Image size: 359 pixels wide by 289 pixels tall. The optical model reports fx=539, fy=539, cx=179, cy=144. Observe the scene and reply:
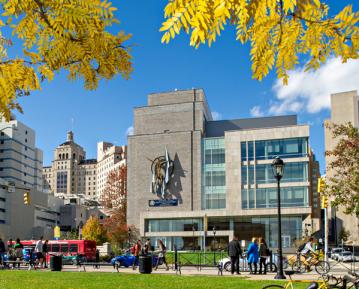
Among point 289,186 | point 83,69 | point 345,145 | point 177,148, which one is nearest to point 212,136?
point 177,148

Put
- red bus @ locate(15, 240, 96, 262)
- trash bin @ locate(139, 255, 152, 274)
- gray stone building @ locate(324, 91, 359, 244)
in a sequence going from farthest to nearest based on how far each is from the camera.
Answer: gray stone building @ locate(324, 91, 359, 244) → red bus @ locate(15, 240, 96, 262) → trash bin @ locate(139, 255, 152, 274)

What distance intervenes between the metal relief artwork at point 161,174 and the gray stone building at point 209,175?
0.17m

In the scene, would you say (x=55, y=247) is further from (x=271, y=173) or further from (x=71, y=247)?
(x=271, y=173)

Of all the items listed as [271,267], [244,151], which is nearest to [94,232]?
[244,151]

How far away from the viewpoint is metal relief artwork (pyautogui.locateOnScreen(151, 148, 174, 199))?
298 feet

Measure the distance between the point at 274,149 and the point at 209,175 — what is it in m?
12.6

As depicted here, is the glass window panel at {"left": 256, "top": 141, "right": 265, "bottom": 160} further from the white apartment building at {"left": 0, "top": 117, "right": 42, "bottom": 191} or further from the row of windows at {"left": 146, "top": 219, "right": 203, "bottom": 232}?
the white apartment building at {"left": 0, "top": 117, "right": 42, "bottom": 191}

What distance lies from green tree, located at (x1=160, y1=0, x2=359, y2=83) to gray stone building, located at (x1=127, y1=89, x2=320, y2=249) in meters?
74.0

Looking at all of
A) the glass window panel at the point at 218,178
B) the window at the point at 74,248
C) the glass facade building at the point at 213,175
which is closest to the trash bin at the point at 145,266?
the window at the point at 74,248

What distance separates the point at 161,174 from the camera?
300ft

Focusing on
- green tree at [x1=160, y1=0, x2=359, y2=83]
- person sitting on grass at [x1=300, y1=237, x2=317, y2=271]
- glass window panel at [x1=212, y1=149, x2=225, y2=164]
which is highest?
glass window panel at [x1=212, y1=149, x2=225, y2=164]

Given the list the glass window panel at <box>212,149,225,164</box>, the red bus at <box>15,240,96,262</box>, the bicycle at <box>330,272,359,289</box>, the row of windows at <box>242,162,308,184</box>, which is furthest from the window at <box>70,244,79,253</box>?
the bicycle at <box>330,272,359,289</box>

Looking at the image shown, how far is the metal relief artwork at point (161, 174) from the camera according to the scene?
298 ft

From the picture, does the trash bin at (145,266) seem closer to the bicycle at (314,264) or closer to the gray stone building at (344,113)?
the bicycle at (314,264)
